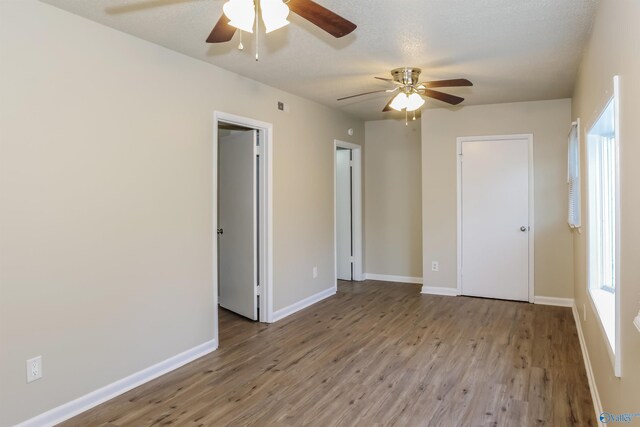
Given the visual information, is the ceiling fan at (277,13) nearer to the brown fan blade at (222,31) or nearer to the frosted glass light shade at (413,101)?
the brown fan blade at (222,31)

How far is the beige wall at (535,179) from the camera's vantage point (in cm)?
527

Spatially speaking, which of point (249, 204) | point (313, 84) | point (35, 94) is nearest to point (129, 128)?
point (35, 94)

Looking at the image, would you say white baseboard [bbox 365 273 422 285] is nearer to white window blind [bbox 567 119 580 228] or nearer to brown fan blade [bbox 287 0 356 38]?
white window blind [bbox 567 119 580 228]

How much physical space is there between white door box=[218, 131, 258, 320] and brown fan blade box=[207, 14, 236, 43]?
2.24 meters

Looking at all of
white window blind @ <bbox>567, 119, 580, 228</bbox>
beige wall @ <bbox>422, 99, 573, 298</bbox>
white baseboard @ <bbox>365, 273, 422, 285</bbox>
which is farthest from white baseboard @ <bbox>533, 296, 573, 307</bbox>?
white baseboard @ <bbox>365, 273, 422, 285</bbox>

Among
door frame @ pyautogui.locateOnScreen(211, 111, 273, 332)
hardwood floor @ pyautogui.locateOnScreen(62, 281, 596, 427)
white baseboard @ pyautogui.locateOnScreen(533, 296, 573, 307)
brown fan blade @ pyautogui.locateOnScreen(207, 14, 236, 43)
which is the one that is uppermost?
A: brown fan blade @ pyautogui.locateOnScreen(207, 14, 236, 43)

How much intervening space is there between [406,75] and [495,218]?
2.53 m

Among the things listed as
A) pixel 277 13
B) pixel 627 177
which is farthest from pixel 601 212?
pixel 277 13

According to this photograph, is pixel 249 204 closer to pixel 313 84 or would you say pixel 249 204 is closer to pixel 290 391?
pixel 313 84

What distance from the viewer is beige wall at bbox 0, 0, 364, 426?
241 cm

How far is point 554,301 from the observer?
17.4 feet

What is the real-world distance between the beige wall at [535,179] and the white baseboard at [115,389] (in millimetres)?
3311

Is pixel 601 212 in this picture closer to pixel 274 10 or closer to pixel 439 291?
pixel 274 10

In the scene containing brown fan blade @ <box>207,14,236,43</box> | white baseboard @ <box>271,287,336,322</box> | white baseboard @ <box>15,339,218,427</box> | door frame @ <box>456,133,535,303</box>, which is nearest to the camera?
brown fan blade @ <box>207,14,236,43</box>
